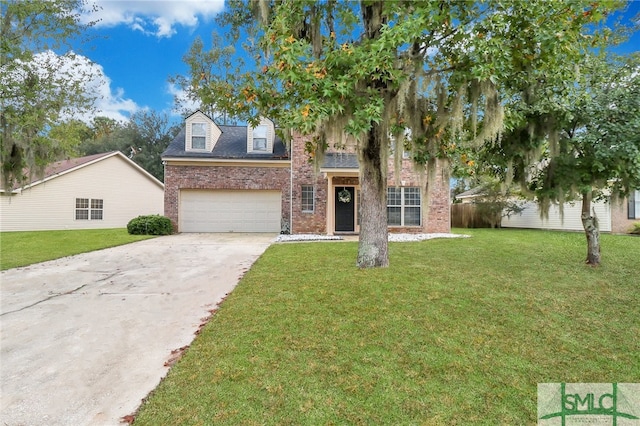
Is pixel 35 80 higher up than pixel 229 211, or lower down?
higher up

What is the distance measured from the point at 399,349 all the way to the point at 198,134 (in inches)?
547

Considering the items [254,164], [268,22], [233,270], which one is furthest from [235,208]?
[268,22]

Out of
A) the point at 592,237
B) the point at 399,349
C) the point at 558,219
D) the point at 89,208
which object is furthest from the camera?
the point at 89,208

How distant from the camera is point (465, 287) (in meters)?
4.57

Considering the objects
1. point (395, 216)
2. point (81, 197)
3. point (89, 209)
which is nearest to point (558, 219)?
point (395, 216)

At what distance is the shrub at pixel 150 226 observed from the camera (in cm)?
1329

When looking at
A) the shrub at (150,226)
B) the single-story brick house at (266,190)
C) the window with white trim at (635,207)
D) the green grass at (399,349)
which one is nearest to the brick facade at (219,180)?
the single-story brick house at (266,190)

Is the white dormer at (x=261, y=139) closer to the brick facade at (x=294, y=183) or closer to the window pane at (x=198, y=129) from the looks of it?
the brick facade at (x=294, y=183)

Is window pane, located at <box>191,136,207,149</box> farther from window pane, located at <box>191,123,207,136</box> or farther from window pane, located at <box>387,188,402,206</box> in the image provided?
window pane, located at <box>387,188,402,206</box>

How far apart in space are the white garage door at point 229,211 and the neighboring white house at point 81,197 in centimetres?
622

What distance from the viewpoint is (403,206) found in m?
13.4

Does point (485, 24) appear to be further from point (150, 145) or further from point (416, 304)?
point (150, 145)

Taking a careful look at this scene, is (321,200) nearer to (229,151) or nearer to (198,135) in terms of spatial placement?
(229,151)

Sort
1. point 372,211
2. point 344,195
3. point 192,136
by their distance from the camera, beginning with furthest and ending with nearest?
1. point 192,136
2. point 344,195
3. point 372,211
